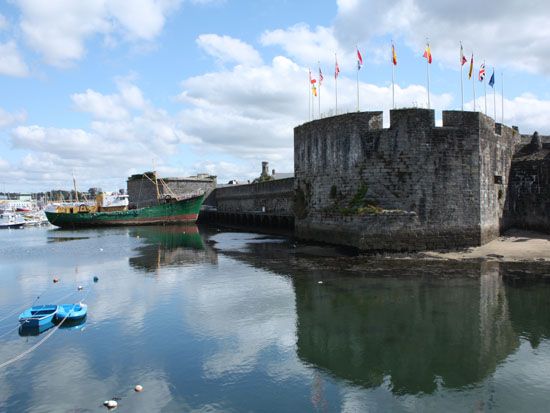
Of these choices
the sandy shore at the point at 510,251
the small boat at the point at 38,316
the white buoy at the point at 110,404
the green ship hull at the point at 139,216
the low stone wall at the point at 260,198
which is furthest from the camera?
the green ship hull at the point at 139,216

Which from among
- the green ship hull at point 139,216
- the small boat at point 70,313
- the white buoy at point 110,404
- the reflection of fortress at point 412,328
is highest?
the green ship hull at point 139,216

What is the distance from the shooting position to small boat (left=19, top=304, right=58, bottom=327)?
10.1m

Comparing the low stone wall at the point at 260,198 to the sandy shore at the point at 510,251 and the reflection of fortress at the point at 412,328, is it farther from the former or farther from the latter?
the reflection of fortress at the point at 412,328

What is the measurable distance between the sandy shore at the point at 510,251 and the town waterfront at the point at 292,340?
105cm

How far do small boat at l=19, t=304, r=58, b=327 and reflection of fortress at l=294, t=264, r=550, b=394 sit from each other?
568 cm

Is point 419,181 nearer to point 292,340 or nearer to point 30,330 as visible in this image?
point 292,340

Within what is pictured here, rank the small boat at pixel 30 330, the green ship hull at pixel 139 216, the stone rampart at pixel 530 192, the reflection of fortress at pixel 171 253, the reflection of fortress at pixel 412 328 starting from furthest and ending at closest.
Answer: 1. the green ship hull at pixel 139 216
2. the stone rampart at pixel 530 192
3. the reflection of fortress at pixel 171 253
4. the small boat at pixel 30 330
5. the reflection of fortress at pixel 412 328

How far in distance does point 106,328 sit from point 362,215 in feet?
39.2

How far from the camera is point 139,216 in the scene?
44.3m

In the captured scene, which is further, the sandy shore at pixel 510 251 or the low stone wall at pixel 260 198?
the low stone wall at pixel 260 198

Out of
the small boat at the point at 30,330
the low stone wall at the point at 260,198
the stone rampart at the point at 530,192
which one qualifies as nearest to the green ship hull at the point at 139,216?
the low stone wall at the point at 260,198

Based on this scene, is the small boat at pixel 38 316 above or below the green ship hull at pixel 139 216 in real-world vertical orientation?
below

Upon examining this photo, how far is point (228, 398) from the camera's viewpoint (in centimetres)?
684

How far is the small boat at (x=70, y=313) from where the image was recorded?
35.1 ft
